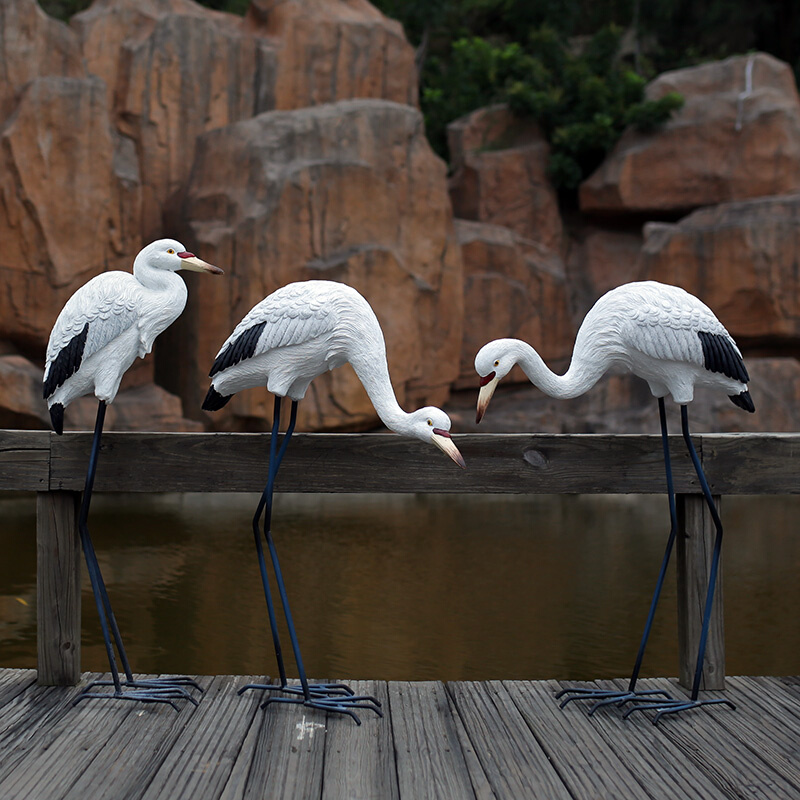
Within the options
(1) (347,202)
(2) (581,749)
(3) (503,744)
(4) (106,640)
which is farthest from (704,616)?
(1) (347,202)

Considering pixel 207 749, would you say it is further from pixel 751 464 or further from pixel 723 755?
pixel 751 464

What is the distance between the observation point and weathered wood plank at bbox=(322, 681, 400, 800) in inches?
76.0

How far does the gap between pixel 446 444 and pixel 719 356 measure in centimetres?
85

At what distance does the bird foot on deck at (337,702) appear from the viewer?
2365mm

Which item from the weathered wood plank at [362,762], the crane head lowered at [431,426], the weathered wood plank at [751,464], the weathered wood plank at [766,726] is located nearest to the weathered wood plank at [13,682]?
the weathered wood plank at [362,762]

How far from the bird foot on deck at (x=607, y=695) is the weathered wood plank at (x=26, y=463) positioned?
1.67 meters

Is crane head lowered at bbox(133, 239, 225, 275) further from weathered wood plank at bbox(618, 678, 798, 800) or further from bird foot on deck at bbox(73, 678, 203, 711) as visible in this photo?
weathered wood plank at bbox(618, 678, 798, 800)

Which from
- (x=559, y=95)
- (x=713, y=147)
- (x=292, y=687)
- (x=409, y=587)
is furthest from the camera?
(x=559, y=95)

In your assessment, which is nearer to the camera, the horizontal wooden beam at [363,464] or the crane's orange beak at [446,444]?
the crane's orange beak at [446,444]

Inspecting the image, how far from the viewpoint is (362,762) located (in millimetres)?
2084

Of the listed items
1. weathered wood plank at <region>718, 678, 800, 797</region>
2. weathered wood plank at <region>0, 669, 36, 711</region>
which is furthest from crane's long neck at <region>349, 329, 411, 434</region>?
weathered wood plank at <region>0, 669, 36, 711</region>

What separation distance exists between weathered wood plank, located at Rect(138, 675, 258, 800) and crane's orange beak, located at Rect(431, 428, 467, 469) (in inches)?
35.5

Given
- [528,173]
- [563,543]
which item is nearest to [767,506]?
[563,543]

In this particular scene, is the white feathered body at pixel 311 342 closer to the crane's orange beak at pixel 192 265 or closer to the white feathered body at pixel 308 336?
the white feathered body at pixel 308 336
